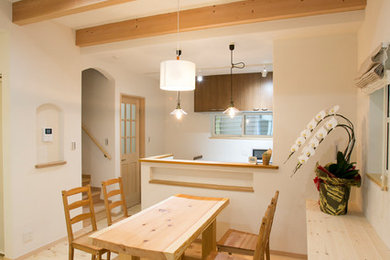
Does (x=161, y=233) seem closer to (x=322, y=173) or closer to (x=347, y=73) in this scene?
(x=322, y=173)

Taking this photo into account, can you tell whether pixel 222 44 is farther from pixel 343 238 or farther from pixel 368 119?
pixel 343 238

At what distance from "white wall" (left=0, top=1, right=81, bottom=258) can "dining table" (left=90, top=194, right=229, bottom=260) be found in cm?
164

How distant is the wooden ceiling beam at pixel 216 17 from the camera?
2.54 metres

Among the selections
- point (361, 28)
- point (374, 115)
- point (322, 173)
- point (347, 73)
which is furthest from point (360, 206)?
point (361, 28)

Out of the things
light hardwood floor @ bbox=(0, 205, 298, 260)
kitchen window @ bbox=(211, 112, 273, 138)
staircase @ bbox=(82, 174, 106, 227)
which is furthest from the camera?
kitchen window @ bbox=(211, 112, 273, 138)

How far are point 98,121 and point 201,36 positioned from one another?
2.60m

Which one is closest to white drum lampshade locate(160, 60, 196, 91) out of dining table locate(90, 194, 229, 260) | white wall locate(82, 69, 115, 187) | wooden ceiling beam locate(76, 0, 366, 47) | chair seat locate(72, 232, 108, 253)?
wooden ceiling beam locate(76, 0, 366, 47)

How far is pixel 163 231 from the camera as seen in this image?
1.95 meters

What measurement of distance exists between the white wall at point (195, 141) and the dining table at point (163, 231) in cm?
291

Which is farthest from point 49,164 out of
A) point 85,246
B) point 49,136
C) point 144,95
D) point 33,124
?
point 144,95

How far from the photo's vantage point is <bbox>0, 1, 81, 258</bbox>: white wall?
2908 millimetres

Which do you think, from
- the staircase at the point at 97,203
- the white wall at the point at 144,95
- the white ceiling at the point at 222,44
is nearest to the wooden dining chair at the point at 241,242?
the white ceiling at the point at 222,44

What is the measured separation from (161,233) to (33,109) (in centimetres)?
234

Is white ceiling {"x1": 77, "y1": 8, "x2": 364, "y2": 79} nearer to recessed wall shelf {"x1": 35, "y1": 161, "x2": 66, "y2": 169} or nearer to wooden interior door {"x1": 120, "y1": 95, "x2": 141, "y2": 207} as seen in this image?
wooden interior door {"x1": 120, "y1": 95, "x2": 141, "y2": 207}
